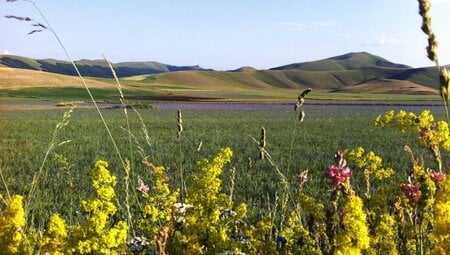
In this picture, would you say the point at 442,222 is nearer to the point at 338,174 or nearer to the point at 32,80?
the point at 338,174

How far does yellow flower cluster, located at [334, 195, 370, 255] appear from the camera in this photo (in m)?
2.15

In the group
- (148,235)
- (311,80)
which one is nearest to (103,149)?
(148,235)

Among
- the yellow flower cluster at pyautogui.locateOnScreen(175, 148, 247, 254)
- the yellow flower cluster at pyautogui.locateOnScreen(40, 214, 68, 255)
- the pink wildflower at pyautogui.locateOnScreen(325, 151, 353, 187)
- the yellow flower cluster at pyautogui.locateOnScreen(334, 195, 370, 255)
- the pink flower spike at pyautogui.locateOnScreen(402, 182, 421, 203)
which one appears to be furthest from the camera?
the yellow flower cluster at pyautogui.locateOnScreen(175, 148, 247, 254)

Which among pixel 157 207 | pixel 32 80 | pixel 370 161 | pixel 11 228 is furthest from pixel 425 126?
pixel 32 80

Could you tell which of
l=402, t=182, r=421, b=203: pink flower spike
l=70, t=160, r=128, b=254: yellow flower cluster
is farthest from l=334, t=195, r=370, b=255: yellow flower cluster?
l=70, t=160, r=128, b=254: yellow flower cluster

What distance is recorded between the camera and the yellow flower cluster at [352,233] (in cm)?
215

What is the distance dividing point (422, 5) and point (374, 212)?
160cm

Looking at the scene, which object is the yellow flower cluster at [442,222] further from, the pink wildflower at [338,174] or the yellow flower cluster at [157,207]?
the yellow flower cluster at [157,207]

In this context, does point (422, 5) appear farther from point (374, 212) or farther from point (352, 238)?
point (374, 212)

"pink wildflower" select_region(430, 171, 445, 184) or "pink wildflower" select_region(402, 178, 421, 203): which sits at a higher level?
"pink wildflower" select_region(430, 171, 445, 184)

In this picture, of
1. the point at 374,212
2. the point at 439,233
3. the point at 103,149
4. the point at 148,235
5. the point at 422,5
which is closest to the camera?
the point at 439,233

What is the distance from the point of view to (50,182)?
12695mm

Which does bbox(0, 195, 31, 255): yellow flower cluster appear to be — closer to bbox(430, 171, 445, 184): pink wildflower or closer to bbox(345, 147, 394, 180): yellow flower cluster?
bbox(430, 171, 445, 184): pink wildflower

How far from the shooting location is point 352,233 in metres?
2.19
